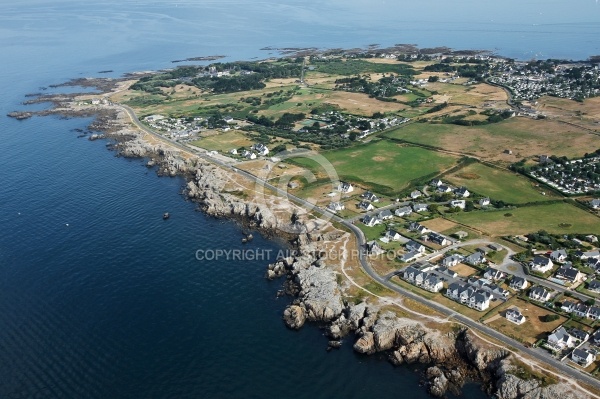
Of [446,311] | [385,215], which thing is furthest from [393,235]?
[446,311]

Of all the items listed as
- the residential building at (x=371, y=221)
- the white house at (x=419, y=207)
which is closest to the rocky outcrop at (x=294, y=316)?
the residential building at (x=371, y=221)

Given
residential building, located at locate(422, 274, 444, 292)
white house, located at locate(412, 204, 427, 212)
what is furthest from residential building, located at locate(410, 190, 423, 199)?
residential building, located at locate(422, 274, 444, 292)

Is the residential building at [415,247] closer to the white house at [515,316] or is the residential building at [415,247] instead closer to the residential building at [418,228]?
the residential building at [418,228]

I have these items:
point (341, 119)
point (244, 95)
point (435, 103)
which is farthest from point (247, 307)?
point (244, 95)

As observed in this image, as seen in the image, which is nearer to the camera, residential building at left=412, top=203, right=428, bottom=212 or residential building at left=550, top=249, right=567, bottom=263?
residential building at left=550, top=249, right=567, bottom=263

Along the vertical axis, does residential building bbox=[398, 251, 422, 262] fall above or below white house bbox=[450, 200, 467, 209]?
below

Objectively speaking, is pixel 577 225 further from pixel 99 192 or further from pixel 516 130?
pixel 99 192

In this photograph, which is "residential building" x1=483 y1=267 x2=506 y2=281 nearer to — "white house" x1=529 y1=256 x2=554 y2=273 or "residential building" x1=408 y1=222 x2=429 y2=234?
"white house" x1=529 y1=256 x2=554 y2=273
